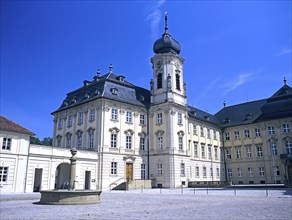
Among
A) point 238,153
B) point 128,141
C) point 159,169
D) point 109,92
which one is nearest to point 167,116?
point 128,141

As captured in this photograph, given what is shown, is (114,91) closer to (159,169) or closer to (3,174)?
(159,169)

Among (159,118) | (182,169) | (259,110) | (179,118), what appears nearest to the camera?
(182,169)

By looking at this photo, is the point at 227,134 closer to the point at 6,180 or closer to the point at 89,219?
the point at 6,180

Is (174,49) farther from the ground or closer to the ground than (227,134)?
farther from the ground

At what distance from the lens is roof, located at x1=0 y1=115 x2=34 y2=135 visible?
98.8ft

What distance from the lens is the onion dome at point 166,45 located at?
4738 cm

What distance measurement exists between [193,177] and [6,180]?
30.8 m

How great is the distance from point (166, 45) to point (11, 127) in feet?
90.1

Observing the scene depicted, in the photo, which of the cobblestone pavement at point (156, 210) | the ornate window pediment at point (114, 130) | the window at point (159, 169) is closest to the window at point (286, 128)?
the window at point (159, 169)

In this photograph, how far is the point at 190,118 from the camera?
5250cm

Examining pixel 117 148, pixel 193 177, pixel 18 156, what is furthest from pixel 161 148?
pixel 18 156

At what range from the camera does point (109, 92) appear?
138 ft

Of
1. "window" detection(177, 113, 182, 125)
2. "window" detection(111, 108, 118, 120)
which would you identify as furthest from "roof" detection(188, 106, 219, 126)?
"window" detection(111, 108, 118, 120)

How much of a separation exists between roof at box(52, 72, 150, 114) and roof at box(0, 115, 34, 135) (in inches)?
460
